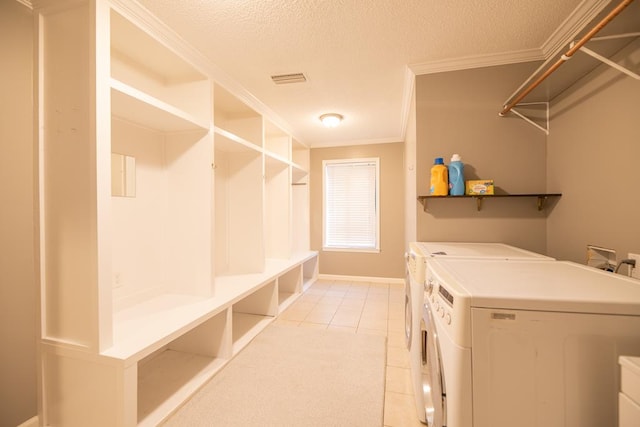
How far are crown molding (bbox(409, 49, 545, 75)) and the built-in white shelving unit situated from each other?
5.43 ft

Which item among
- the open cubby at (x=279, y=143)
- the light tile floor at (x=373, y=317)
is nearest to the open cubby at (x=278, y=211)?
the open cubby at (x=279, y=143)

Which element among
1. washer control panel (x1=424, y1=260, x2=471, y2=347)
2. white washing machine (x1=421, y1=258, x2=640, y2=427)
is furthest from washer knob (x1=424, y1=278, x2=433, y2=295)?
white washing machine (x1=421, y1=258, x2=640, y2=427)

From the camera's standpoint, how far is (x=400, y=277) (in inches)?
160

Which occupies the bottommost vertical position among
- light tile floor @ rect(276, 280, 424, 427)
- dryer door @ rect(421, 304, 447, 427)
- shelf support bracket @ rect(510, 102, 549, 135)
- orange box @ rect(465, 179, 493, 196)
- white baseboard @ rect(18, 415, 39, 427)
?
light tile floor @ rect(276, 280, 424, 427)

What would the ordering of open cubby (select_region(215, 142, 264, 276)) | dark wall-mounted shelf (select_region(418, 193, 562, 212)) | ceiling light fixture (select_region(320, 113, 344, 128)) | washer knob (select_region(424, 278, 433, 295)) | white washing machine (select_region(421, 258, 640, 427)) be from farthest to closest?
ceiling light fixture (select_region(320, 113, 344, 128))
open cubby (select_region(215, 142, 264, 276))
dark wall-mounted shelf (select_region(418, 193, 562, 212))
washer knob (select_region(424, 278, 433, 295))
white washing machine (select_region(421, 258, 640, 427))

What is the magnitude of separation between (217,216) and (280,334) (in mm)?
1385

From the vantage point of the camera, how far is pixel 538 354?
2.43 ft

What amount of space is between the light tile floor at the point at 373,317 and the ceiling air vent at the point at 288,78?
2374 mm

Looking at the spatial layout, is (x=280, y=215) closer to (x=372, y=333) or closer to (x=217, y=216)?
(x=217, y=216)

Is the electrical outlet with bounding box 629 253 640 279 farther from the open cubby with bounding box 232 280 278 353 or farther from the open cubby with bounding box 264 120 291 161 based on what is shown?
the open cubby with bounding box 264 120 291 161

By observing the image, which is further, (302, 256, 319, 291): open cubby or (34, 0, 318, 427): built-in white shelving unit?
(302, 256, 319, 291): open cubby

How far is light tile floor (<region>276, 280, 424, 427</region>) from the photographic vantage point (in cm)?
155

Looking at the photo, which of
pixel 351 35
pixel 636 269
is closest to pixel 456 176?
pixel 636 269

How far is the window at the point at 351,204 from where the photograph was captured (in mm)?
4172
